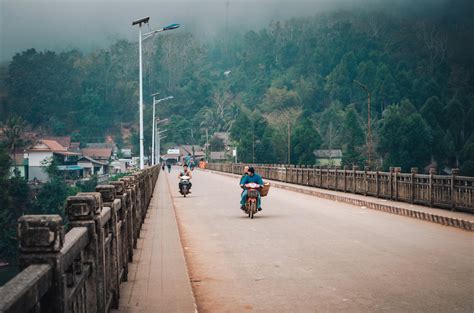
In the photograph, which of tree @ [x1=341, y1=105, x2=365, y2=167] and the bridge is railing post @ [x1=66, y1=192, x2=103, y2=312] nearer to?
the bridge

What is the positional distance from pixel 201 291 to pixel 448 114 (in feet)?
431

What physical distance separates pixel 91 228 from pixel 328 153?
13819cm

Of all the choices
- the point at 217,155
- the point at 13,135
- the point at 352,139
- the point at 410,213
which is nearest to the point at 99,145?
the point at 217,155

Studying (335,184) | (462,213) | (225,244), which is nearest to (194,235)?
(225,244)

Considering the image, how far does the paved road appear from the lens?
27.2 feet

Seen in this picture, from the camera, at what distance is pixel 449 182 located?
829 inches

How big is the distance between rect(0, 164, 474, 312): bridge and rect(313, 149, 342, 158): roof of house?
116 metres

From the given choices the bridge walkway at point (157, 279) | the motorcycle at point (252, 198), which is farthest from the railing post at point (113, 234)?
the motorcycle at point (252, 198)

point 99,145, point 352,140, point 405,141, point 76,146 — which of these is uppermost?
point 99,145

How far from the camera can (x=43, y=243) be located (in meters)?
3.19

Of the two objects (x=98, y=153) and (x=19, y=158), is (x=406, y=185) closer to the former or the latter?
(x=19, y=158)

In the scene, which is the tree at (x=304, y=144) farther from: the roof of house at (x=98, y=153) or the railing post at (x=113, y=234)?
the railing post at (x=113, y=234)

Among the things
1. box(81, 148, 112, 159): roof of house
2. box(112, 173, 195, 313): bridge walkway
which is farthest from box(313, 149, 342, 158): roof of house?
box(112, 173, 195, 313): bridge walkway

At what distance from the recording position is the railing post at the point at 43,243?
3.14 metres
